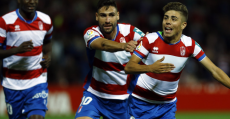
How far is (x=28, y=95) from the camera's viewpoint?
5.59m

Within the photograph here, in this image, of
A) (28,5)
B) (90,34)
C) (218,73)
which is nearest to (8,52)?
(28,5)

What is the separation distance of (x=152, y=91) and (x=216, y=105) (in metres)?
7.19

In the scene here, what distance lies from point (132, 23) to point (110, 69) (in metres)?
8.52

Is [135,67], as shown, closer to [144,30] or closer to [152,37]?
[152,37]

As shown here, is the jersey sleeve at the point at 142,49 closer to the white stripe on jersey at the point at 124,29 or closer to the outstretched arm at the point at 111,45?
the outstretched arm at the point at 111,45

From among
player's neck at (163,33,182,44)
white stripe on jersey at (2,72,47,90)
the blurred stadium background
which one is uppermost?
player's neck at (163,33,182,44)

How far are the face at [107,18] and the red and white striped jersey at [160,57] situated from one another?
630mm

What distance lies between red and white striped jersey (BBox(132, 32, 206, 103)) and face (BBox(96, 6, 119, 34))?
2.07ft

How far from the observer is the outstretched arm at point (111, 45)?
4.23 metres

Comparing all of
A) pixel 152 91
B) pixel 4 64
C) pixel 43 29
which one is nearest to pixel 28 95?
pixel 4 64

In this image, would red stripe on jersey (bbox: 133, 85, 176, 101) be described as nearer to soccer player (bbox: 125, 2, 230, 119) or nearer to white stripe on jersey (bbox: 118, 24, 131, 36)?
soccer player (bbox: 125, 2, 230, 119)

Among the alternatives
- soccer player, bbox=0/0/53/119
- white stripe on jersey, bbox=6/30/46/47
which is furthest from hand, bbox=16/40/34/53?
white stripe on jersey, bbox=6/30/46/47

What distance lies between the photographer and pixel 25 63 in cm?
561

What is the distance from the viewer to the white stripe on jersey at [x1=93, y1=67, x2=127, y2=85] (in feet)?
16.7
